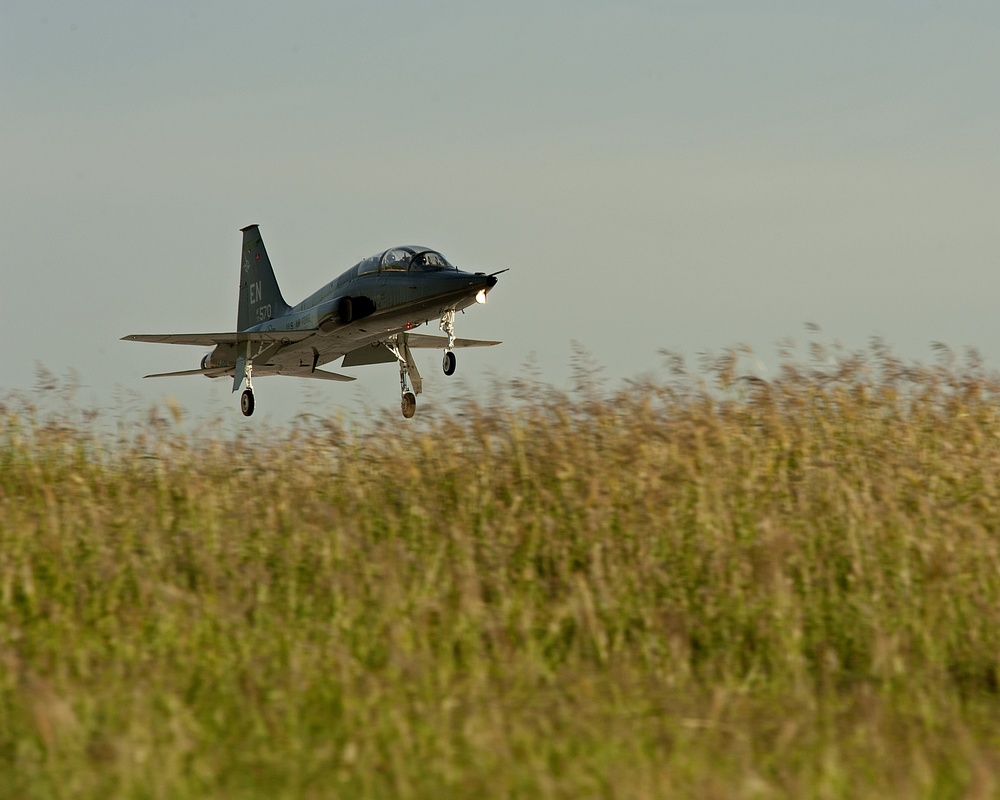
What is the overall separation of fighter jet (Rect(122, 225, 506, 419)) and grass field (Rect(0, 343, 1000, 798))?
8.72 meters

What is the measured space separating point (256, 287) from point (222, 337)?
481 cm

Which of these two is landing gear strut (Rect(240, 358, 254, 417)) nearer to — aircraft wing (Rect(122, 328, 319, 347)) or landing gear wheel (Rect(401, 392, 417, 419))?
aircraft wing (Rect(122, 328, 319, 347))

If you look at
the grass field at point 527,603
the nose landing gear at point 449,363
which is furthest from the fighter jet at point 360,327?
the grass field at point 527,603

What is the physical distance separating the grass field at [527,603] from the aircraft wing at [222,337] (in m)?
11.4

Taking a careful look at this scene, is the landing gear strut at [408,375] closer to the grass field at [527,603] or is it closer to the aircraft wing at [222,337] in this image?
the aircraft wing at [222,337]

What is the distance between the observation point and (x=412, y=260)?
63.5ft

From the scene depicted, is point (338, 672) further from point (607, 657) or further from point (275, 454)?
point (275, 454)

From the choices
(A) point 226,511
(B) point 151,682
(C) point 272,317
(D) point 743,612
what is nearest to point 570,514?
(D) point 743,612

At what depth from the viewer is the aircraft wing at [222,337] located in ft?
70.5

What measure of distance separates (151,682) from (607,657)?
2388 millimetres

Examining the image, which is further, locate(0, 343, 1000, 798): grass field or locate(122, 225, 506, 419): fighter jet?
locate(122, 225, 506, 419): fighter jet

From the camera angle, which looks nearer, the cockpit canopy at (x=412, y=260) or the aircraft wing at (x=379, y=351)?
the cockpit canopy at (x=412, y=260)

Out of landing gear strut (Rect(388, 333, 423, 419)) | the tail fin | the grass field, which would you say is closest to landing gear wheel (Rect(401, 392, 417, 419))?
landing gear strut (Rect(388, 333, 423, 419))

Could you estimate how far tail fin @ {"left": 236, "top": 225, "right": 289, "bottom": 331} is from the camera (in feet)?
86.7
